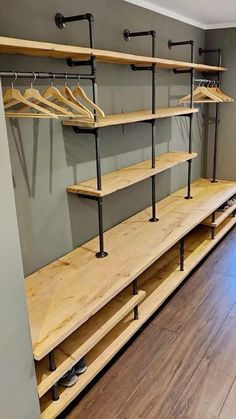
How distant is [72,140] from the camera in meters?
2.37

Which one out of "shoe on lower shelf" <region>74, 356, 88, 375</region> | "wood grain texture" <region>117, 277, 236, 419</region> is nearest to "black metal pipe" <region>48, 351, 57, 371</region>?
"shoe on lower shelf" <region>74, 356, 88, 375</region>

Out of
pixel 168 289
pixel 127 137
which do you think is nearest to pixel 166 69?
pixel 127 137

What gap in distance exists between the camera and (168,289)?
2.74 metres

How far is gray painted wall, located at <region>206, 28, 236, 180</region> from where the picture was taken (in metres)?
4.18

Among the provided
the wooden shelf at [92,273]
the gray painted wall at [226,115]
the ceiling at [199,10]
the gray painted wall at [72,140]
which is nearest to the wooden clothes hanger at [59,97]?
the gray painted wall at [72,140]

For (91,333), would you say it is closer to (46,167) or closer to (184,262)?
(46,167)

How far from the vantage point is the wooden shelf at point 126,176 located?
7.54 feet

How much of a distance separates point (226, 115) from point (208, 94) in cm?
79

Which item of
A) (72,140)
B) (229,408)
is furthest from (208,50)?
(229,408)

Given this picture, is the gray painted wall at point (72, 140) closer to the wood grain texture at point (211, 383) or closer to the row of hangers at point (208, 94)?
the row of hangers at point (208, 94)

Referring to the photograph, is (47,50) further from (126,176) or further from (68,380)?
(68,380)

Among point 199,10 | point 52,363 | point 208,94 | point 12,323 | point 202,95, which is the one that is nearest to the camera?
point 12,323

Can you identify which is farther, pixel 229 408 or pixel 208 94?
pixel 208 94

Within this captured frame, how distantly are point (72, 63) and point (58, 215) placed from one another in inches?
37.3
